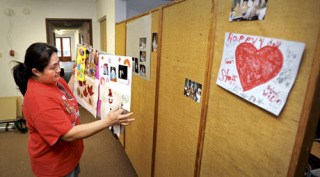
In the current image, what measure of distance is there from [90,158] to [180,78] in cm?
202

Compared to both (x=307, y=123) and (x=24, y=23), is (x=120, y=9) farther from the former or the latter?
(x=307, y=123)

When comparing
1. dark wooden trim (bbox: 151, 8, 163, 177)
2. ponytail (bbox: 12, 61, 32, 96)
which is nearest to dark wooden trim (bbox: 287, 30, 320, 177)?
dark wooden trim (bbox: 151, 8, 163, 177)

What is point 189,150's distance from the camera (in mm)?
1187

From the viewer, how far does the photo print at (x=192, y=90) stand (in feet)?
3.50

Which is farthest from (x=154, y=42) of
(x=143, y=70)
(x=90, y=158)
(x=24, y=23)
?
(x=24, y=23)

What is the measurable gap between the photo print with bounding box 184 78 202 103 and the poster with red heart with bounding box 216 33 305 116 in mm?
234

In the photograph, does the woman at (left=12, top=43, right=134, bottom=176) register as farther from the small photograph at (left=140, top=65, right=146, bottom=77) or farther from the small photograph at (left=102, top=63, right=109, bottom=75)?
the small photograph at (left=140, top=65, right=146, bottom=77)

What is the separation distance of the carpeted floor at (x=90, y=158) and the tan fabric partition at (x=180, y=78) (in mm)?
1076

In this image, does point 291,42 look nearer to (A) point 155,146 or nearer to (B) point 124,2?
(A) point 155,146

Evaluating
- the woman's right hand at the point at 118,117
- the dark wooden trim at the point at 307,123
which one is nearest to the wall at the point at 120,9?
the woman's right hand at the point at 118,117

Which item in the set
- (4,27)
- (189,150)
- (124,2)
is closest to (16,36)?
(4,27)

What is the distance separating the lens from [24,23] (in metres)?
4.30

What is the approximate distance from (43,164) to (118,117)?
0.57 m

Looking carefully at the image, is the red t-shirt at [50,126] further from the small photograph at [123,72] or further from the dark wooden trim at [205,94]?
the dark wooden trim at [205,94]
